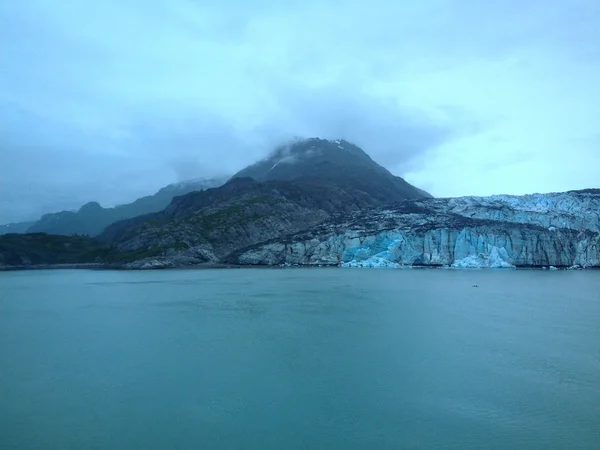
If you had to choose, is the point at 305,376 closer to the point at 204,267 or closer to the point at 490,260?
the point at 490,260

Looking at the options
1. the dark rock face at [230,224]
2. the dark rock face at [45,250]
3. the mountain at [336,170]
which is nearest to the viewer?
Answer: the dark rock face at [230,224]

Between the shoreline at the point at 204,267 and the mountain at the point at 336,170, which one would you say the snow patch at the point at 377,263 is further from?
the mountain at the point at 336,170

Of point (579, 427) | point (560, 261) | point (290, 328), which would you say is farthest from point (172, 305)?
point (560, 261)

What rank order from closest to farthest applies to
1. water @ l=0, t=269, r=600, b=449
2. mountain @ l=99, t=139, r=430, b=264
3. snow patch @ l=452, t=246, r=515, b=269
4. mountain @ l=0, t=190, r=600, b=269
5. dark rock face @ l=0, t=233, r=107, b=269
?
1. water @ l=0, t=269, r=600, b=449
2. snow patch @ l=452, t=246, r=515, b=269
3. mountain @ l=0, t=190, r=600, b=269
4. mountain @ l=99, t=139, r=430, b=264
5. dark rock face @ l=0, t=233, r=107, b=269

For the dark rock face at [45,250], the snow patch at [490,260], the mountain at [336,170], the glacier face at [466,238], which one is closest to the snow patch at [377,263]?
the glacier face at [466,238]

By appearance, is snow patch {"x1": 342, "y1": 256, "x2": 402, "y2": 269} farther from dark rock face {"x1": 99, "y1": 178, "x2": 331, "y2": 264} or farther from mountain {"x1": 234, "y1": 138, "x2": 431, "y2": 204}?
mountain {"x1": 234, "y1": 138, "x2": 431, "y2": 204}

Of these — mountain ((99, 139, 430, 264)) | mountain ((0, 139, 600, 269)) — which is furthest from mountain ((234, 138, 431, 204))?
mountain ((0, 139, 600, 269))

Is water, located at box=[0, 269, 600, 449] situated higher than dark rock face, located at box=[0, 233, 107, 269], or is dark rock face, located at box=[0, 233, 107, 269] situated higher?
dark rock face, located at box=[0, 233, 107, 269]
